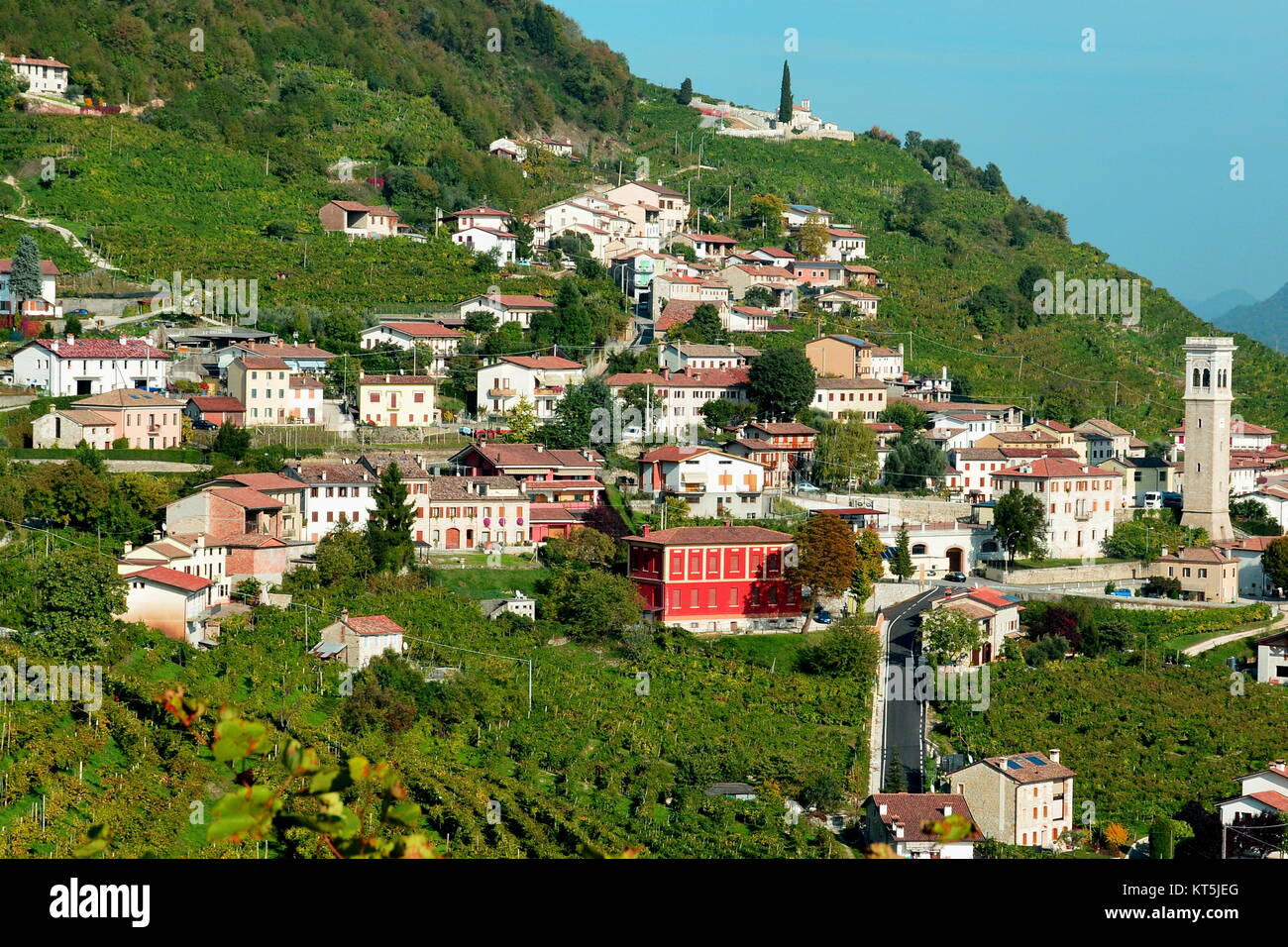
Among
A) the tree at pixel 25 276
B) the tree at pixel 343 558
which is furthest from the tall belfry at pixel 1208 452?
the tree at pixel 25 276

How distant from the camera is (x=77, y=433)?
3881 centimetres

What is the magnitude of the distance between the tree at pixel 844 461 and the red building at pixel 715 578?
661cm

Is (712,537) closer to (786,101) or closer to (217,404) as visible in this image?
(217,404)

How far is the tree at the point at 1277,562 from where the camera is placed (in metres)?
41.4

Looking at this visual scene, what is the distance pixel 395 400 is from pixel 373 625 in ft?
42.1

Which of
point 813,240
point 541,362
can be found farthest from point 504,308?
point 813,240

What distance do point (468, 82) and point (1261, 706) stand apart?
5582 centimetres

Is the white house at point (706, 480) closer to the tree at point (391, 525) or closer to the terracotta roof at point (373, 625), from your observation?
the tree at point (391, 525)

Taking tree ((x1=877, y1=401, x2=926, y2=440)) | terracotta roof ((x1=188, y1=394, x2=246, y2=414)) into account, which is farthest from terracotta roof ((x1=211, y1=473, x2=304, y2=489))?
tree ((x1=877, y1=401, x2=926, y2=440))

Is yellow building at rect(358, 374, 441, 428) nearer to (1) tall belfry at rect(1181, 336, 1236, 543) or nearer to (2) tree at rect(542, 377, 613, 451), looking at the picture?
(2) tree at rect(542, 377, 613, 451)

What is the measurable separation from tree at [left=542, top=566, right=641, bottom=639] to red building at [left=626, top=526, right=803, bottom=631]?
3.51 ft
